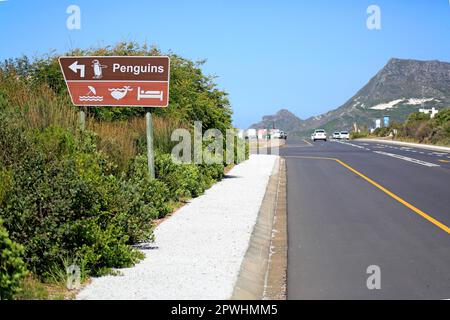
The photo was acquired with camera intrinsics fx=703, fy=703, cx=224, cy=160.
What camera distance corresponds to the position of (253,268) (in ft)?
30.7

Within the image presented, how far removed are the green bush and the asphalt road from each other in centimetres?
310

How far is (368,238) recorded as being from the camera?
38.3 ft

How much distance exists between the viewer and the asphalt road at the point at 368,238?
837cm

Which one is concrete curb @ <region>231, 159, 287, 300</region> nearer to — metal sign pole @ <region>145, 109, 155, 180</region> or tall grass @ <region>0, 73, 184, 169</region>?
metal sign pole @ <region>145, 109, 155, 180</region>

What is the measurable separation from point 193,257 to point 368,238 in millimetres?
3608

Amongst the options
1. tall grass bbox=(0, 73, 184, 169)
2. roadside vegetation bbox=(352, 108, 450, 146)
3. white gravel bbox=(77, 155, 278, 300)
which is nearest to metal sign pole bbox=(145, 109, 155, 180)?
tall grass bbox=(0, 73, 184, 169)

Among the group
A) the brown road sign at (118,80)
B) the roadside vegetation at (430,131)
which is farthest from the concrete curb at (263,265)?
the roadside vegetation at (430,131)

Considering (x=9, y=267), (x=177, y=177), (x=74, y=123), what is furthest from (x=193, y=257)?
(x=177, y=177)

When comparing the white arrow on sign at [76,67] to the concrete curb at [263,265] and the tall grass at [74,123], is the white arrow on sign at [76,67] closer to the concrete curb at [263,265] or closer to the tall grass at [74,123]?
the tall grass at [74,123]

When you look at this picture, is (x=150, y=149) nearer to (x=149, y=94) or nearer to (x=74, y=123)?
→ (x=149, y=94)
